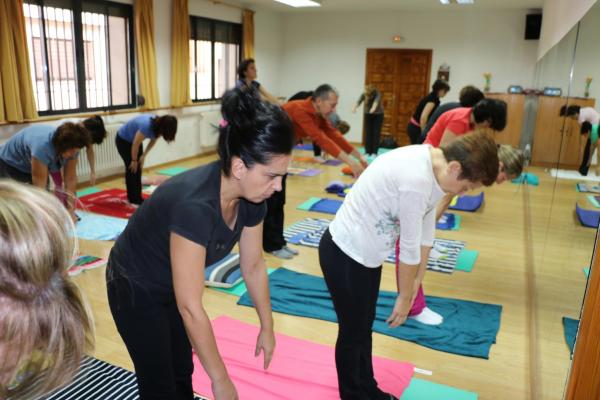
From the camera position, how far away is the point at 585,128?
188 cm

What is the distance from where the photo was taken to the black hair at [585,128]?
180 centimetres

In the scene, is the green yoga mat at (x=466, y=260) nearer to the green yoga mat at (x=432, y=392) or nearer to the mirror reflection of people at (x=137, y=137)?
the green yoga mat at (x=432, y=392)

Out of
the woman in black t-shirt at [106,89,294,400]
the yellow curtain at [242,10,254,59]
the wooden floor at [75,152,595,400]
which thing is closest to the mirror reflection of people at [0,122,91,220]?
the wooden floor at [75,152,595,400]

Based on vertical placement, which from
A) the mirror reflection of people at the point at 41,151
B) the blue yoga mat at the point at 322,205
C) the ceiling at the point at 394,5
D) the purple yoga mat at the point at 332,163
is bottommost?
the blue yoga mat at the point at 322,205

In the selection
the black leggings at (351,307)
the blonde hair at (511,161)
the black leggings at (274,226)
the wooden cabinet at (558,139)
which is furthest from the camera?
the black leggings at (274,226)

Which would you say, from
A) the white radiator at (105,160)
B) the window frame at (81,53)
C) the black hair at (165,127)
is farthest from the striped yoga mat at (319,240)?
the window frame at (81,53)

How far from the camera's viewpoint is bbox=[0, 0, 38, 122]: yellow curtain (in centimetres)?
474

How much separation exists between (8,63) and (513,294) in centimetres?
495

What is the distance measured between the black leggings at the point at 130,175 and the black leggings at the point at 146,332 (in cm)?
365

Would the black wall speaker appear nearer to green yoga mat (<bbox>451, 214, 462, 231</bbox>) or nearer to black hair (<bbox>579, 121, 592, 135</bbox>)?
green yoga mat (<bbox>451, 214, 462, 231</bbox>)

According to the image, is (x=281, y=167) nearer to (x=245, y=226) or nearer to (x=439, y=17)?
(x=245, y=226)

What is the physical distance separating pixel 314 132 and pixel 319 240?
80 cm

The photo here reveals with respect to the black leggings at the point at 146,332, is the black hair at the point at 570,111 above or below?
above

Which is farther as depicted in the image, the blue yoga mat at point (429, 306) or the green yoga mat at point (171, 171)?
the green yoga mat at point (171, 171)
